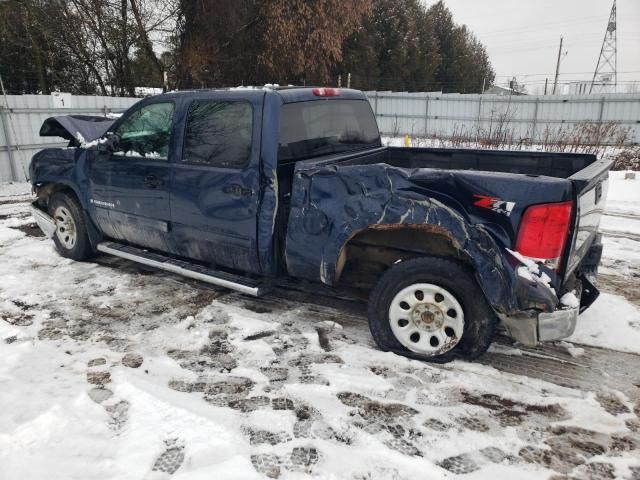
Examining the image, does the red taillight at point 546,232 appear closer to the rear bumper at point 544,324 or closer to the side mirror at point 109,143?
the rear bumper at point 544,324

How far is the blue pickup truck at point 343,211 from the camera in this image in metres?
2.96

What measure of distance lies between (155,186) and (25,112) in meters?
9.01

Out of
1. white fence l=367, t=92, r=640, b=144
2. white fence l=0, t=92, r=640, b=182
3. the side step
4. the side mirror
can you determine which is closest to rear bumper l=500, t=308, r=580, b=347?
the side step

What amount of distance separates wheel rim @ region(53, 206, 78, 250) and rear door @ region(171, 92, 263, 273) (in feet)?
5.90

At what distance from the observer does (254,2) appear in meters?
17.4

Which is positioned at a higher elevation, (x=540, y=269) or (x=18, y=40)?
(x=18, y=40)

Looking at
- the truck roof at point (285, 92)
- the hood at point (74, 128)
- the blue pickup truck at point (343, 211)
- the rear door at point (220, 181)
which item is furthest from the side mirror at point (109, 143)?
the rear door at point (220, 181)

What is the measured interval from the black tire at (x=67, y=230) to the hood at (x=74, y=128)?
0.67m

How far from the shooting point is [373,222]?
3.36 metres

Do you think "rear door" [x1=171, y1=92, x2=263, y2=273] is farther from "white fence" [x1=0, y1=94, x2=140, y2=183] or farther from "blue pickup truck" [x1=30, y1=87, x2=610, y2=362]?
"white fence" [x1=0, y1=94, x2=140, y2=183]

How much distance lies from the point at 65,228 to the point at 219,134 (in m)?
2.65

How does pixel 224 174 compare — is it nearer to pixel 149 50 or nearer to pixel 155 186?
pixel 155 186

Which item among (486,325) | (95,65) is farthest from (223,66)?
(486,325)

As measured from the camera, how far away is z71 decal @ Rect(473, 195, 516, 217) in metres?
2.87
